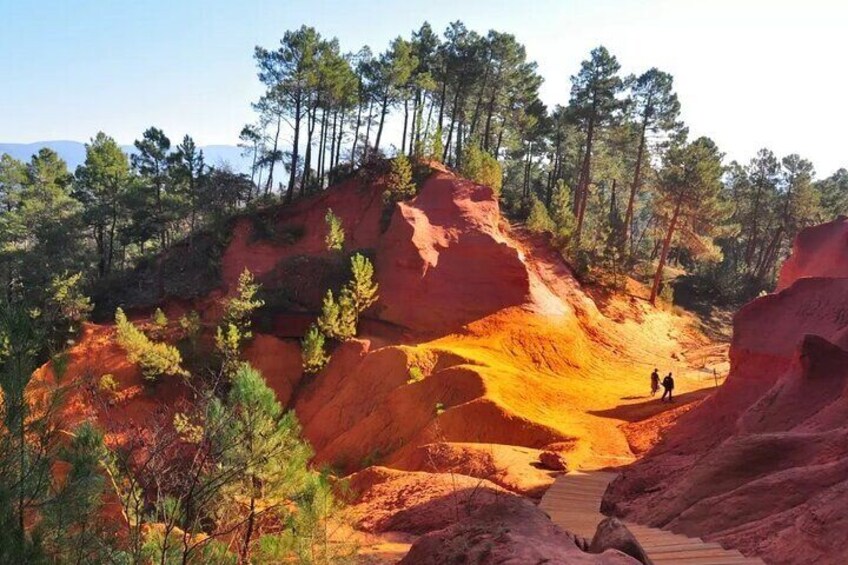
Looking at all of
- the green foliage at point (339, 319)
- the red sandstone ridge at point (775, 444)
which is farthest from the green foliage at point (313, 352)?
the red sandstone ridge at point (775, 444)

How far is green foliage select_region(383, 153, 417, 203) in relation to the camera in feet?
111

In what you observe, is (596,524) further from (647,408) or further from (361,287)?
(361,287)

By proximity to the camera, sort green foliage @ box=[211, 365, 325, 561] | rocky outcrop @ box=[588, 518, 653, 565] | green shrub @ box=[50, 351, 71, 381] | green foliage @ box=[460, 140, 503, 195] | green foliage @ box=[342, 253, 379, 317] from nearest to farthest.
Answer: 1. rocky outcrop @ box=[588, 518, 653, 565]
2. green shrub @ box=[50, 351, 71, 381]
3. green foliage @ box=[211, 365, 325, 561]
4. green foliage @ box=[342, 253, 379, 317]
5. green foliage @ box=[460, 140, 503, 195]

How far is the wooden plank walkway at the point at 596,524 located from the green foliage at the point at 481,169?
22.6 m

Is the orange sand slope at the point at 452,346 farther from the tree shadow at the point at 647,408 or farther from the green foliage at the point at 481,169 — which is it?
the green foliage at the point at 481,169

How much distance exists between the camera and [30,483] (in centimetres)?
637

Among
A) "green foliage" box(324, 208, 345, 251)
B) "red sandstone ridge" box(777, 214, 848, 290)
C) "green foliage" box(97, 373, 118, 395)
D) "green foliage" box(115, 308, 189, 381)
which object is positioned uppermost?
"red sandstone ridge" box(777, 214, 848, 290)

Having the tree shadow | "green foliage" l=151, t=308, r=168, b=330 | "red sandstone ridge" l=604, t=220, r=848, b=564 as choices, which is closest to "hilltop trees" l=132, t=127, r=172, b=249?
"green foliage" l=151, t=308, r=168, b=330

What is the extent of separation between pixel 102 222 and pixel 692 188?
38.2m

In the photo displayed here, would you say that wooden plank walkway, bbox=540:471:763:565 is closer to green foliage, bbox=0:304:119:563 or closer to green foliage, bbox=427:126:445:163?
green foliage, bbox=0:304:119:563

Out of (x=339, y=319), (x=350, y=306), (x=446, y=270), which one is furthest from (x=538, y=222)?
(x=339, y=319)

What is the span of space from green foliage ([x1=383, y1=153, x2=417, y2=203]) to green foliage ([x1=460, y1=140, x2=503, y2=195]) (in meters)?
3.57

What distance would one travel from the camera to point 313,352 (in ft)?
86.3

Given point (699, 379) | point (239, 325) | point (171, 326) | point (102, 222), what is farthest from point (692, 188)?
point (102, 222)
